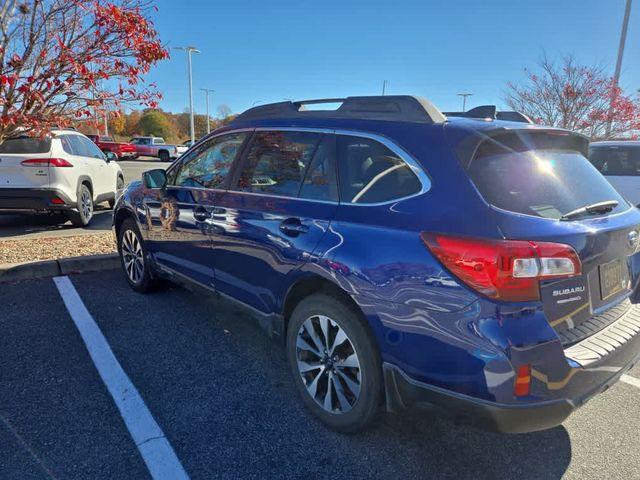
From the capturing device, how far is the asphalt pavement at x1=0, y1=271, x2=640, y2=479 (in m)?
2.29

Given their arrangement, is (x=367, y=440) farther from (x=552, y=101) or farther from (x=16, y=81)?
(x=552, y=101)

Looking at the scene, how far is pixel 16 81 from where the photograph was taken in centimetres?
486

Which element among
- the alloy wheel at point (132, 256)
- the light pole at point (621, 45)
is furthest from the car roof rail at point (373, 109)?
the light pole at point (621, 45)

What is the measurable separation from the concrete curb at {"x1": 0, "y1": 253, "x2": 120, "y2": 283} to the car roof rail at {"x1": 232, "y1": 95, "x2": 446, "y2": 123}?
3379mm

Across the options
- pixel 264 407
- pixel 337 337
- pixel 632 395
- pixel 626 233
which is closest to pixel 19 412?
pixel 264 407

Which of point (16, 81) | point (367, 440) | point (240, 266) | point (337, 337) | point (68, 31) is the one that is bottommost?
point (367, 440)

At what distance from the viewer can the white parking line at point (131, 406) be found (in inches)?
90.0

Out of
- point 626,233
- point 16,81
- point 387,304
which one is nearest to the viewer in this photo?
point 387,304

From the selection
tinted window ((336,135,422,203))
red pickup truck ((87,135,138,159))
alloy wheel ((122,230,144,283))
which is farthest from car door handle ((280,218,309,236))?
red pickup truck ((87,135,138,159))

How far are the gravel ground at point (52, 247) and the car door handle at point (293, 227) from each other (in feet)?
13.1

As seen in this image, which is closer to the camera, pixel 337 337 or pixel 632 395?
pixel 337 337

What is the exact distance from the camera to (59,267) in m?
5.18

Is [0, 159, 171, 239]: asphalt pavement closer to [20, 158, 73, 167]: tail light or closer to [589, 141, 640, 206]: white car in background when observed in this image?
[20, 158, 73, 167]: tail light

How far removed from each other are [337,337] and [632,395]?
2175mm
